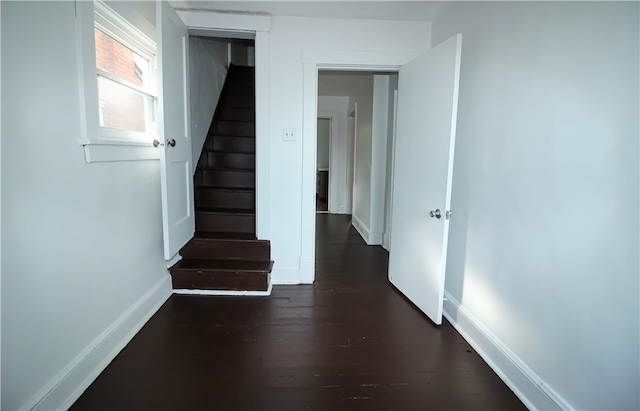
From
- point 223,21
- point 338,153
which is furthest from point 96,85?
point 338,153

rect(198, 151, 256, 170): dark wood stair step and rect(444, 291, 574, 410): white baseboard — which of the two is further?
rect(198, 151, 256, 170): dark wood stair step

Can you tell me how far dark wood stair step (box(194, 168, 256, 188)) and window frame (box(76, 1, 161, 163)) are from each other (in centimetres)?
138

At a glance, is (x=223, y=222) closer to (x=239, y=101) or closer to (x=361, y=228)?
(x=239, y=101)

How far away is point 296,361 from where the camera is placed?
1.96 meters

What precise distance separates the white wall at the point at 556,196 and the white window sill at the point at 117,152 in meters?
2.09

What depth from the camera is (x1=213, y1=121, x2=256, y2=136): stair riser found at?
4.35 meters

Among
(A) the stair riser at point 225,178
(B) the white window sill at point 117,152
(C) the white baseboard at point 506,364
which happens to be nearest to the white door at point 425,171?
(C) the white baseboard at point 506,364

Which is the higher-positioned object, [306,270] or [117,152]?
[117,152]

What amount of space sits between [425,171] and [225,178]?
220 centimetres

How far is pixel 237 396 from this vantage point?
1.67 m

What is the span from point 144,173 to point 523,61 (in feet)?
7.51

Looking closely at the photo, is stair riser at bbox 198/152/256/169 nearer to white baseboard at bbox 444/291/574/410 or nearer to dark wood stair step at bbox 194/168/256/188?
dark wood stair step at bbox 194/168/256/188

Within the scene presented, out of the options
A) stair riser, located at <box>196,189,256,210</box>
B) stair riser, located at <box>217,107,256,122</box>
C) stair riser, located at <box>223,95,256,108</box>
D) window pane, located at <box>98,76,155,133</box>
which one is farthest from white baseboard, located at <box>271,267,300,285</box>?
stair riser, located at <box>223,95,256,108</box>

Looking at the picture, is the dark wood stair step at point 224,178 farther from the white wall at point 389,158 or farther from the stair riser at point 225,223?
the white wall at point 389,158
